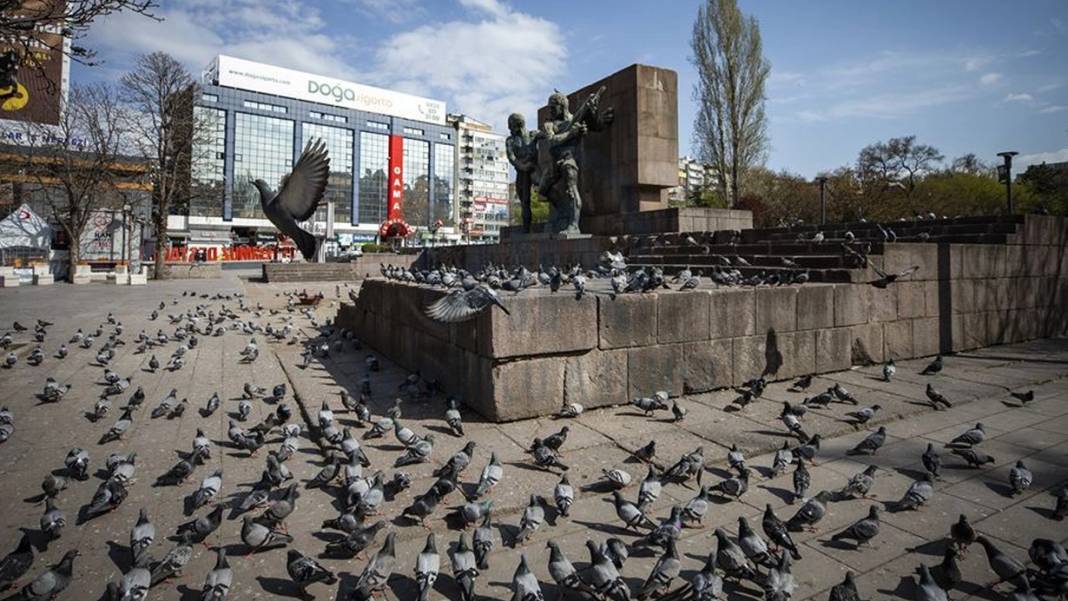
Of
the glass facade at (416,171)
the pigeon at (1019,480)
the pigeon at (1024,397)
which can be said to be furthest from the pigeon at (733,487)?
the glass facade at (416,171)

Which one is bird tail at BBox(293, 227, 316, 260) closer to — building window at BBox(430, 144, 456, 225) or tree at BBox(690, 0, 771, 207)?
tree at BBox(690, 0, 771, 207)

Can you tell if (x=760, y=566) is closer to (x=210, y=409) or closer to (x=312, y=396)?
(x=312, y=396)

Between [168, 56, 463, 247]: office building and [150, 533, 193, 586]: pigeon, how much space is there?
241 ft

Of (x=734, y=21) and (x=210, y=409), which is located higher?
(x=734, y=21)

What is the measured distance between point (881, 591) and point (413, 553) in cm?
241

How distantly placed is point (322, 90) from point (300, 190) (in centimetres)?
8892

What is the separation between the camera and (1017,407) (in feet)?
18.3

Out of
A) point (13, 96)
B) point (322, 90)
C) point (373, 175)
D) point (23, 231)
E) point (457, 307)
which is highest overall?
point (322, 90)

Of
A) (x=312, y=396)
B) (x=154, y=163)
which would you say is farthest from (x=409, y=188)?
(x=312, y=396)

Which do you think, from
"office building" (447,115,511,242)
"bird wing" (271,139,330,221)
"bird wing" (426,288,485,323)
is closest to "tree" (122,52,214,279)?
"bird wing" (271,139,330,221)

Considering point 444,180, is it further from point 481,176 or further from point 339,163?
point 339,163

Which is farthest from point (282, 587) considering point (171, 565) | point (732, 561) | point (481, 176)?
point (481, 176)

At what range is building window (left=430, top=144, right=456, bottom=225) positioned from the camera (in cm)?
10244

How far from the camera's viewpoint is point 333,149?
8969cm
